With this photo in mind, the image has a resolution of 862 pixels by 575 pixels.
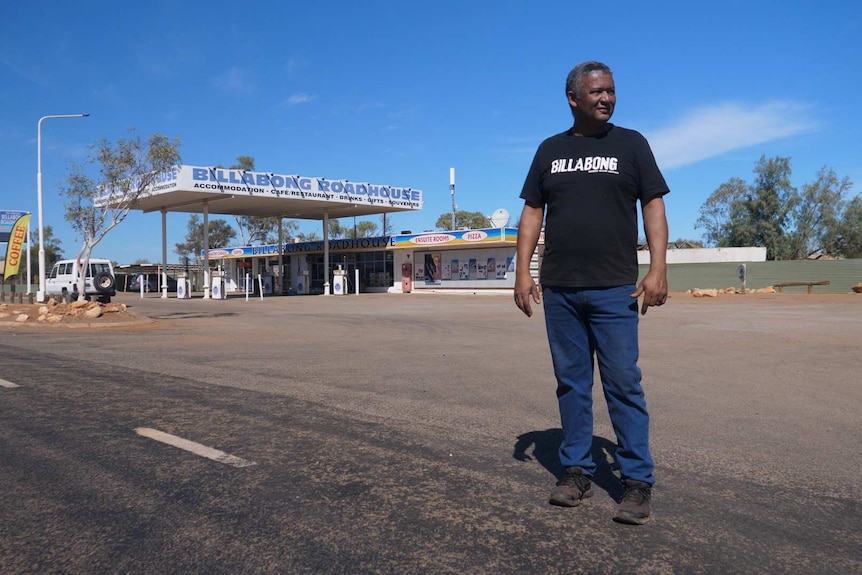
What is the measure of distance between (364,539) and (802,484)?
237 centimetres

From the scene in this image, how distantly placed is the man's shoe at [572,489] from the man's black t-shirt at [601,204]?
0.90m

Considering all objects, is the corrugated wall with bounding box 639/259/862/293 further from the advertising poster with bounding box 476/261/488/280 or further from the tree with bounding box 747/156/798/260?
the tree with bounding box 747/156/798/260

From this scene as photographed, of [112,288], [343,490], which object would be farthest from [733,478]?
[112,288]

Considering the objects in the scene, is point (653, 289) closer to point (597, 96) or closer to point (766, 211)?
point (597, 96)

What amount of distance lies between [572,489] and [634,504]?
11.9 inches

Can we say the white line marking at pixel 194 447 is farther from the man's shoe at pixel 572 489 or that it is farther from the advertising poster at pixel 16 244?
the advertising poster at pixel 16 244

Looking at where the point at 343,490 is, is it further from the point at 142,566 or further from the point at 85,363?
the point at 85,363

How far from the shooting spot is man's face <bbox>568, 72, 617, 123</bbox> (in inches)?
132

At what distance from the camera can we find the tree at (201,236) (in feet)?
249

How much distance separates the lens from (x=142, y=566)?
2600mm

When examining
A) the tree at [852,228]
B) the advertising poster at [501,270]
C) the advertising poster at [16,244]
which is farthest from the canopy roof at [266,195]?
the tree at [852,228]

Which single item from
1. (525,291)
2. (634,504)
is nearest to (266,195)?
(525,291)

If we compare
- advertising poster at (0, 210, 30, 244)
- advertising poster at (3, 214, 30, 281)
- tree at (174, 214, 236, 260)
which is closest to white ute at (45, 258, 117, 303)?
advertising poster at (3, 214, 30, 281)

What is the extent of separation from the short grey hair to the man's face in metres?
0.02
